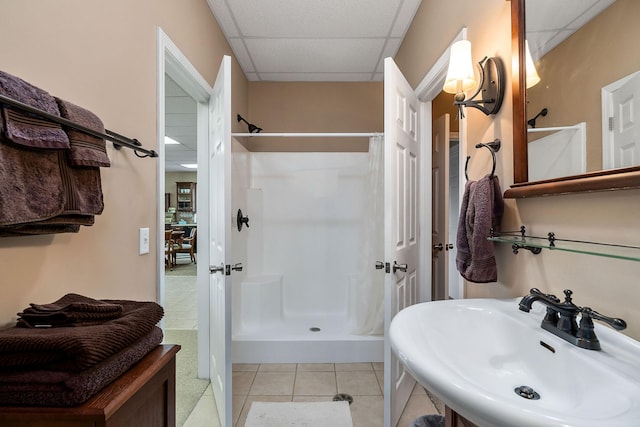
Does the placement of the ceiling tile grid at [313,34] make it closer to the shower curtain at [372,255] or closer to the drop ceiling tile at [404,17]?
the drop ceiling tile at [404,17]

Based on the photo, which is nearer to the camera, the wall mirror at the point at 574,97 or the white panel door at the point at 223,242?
the wall mirror at the point at 574,97

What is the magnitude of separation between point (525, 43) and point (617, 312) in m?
0.90

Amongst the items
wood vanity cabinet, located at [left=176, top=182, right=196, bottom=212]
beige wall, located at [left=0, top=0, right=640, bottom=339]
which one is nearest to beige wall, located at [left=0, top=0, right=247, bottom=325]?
beige wall, located at [left=0, top=0, right=640, bottom=339]

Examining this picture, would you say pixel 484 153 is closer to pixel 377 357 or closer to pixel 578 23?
pixel 578 23

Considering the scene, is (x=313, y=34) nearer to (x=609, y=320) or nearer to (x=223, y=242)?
(x=223, y=242)

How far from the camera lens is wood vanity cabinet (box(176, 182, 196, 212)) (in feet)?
32.9

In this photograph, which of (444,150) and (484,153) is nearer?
(484,153)

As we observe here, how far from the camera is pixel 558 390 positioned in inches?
29.2

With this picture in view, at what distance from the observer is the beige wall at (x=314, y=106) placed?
9.98ft

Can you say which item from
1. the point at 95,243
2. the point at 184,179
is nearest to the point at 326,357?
the point at 95,243

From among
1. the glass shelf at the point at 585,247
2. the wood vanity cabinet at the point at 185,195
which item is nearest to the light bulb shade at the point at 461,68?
the glass shelf at the point at 585,247

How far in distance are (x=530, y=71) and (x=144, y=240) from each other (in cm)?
168

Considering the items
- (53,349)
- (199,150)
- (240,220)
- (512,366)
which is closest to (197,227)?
(240,220)

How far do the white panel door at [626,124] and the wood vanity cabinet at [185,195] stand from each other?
35.0 ft
